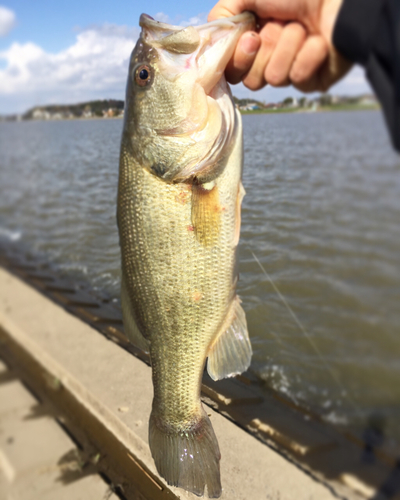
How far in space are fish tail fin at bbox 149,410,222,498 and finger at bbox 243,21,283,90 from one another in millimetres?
1352

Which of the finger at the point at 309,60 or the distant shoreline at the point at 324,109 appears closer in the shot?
the finger at the point at 309,60

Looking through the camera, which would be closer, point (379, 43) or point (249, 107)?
point (379, 43)

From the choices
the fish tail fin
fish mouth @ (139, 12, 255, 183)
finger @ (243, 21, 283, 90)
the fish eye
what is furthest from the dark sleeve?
the fish tail fin

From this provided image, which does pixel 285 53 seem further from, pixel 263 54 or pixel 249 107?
pixel 249 107

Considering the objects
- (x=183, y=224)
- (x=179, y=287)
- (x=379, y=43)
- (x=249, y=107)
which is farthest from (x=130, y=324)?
(x=379, y=43)

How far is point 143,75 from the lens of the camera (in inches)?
62.3

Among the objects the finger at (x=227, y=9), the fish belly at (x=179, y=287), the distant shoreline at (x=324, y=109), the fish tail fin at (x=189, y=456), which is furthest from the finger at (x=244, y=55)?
the fish tail fin at (x=189, y=456)

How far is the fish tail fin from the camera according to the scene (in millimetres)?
1714

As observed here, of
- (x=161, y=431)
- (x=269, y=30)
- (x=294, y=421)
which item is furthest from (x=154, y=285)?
(x=294, y=421)

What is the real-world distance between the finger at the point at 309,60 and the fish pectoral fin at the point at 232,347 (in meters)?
0.87

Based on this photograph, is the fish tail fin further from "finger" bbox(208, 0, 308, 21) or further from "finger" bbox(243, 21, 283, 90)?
"finger" bbox(208, 0, 308, 21)

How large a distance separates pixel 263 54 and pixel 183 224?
640 millimetres

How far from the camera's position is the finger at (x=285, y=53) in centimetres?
128

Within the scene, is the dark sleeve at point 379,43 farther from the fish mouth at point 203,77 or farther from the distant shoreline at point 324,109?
the fish mouth at point 203,77
